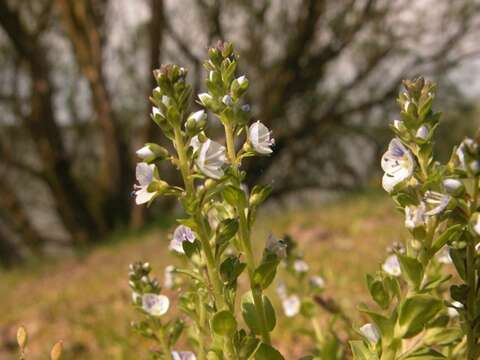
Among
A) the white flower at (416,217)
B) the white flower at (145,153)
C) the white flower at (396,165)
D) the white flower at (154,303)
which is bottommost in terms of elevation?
the white flower at (154,303)

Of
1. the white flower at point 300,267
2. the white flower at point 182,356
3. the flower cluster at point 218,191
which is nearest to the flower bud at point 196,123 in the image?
Result: the flower cluster at point 218,191

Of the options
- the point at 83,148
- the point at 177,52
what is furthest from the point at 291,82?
the point at 83,148

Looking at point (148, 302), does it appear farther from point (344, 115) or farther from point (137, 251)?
point (344, 115)

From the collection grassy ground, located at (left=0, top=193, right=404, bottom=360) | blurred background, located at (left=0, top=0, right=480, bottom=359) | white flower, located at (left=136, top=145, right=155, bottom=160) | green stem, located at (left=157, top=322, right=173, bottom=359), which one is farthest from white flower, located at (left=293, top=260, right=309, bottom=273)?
blurred background, located at (left=0, top=0, right=480, bottom=359)

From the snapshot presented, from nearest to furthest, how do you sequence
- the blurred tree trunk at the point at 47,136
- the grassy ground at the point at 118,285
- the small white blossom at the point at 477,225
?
the small white blossom at the point at 477,225 < the grassy ground at the point at 118,285 < the blurred tree trunk at the point at 47,136

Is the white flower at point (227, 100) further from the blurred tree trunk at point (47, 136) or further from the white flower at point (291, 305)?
the blurred tree trunk at point (47, 136)

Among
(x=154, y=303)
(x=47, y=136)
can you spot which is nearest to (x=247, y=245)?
(x=154, y=303)
